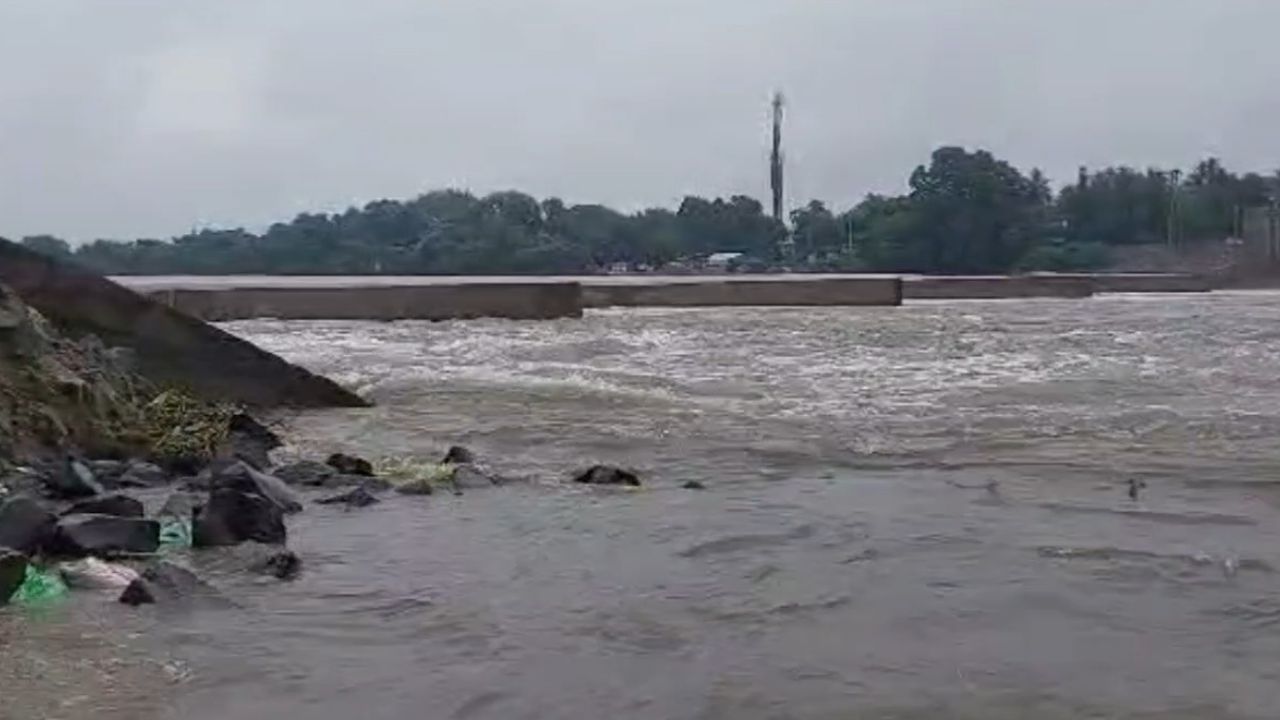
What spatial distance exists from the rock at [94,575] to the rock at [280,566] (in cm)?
54

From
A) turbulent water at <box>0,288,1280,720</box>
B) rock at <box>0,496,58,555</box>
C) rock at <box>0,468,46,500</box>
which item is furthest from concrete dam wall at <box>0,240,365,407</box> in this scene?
rock at <box>0,496,58,555</box>

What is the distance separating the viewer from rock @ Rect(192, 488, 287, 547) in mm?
7316

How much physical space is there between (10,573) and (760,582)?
3058mm

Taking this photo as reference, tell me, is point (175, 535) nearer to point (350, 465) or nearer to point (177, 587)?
point (177, 587)

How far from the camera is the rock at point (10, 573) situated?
5.96m

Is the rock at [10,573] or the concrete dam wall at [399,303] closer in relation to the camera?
the rock at [10,573]

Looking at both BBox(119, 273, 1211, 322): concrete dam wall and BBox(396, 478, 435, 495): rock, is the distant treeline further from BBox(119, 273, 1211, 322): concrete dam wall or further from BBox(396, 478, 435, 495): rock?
BBox(396, 478, 435, 495): rock

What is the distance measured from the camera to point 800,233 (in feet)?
370

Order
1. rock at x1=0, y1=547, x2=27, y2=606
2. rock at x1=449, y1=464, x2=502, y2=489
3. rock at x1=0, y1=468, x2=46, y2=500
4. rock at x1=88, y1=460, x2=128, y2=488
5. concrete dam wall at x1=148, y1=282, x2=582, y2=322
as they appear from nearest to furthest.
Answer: rock at x1=0, y1=547, x2=27, y2=606, rock at x1=0, y1=468, x2=46, y2=500, rock at x1=88, y1=460, x2=128, y2=488, rock at x1=449, y1=464, x2=502, y2=489, concrete dam wall at x1=148, y1=282, x2=582, y2=322

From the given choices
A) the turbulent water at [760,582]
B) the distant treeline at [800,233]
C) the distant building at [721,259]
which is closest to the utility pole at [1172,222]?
the distant treeline at [800,233]

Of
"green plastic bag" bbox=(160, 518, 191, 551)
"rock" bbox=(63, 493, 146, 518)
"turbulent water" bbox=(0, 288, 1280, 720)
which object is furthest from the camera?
"rock" bbox=(63, 493, 146, 518)

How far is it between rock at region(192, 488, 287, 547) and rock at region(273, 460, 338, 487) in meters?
2.02

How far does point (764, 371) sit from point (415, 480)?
12.8 m

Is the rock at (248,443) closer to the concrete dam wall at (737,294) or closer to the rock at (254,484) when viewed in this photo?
the rock at (254,484)
